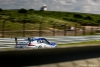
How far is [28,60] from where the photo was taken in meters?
7.21

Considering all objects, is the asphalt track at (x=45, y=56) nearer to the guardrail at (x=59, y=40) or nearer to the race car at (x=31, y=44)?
the race car at (x=31, y=44)

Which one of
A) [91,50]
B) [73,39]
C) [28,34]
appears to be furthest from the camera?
[28,34]

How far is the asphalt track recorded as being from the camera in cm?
685

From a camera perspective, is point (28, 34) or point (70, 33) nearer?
point (28, 34)

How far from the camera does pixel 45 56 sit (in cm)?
771

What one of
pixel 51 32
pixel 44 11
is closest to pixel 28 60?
pixel 51 32

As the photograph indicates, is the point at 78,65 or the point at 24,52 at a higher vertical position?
the point at 24,52

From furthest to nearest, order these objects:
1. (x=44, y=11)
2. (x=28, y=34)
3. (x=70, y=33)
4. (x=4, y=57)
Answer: (x=44, y=11)
(x=70, y=33)
(x=28, y=34)
(x=4, y=57)

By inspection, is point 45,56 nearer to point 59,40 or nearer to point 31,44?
point 31,44

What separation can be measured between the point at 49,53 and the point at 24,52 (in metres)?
1.06

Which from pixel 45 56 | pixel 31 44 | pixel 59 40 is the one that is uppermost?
pixel 45 56

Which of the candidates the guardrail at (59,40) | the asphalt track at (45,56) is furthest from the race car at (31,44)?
the asphalt track at (45,56)

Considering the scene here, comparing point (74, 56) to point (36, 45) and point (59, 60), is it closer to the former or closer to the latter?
point (59, 60)

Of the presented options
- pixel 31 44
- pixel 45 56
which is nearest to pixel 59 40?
pixel 31 44
